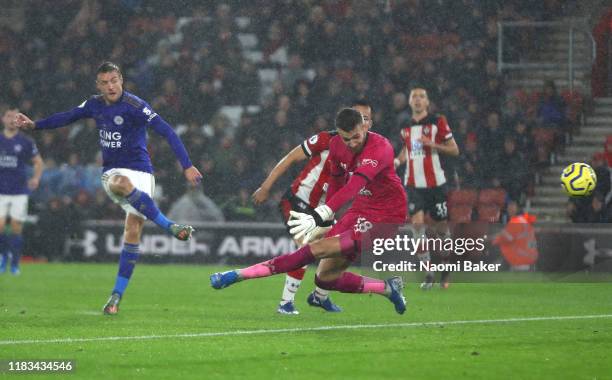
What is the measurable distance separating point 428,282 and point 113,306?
16.1 ft

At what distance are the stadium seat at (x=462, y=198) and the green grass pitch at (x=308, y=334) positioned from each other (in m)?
4.39

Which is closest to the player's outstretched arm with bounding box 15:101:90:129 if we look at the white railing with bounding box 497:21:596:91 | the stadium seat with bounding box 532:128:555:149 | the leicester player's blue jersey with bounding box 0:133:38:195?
the leicester player's blue jersey with bounding box 0:133:38:195

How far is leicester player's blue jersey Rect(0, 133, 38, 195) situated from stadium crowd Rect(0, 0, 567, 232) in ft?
7.81

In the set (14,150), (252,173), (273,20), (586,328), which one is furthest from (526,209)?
(586,328)

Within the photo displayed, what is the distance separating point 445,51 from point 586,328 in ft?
38.2

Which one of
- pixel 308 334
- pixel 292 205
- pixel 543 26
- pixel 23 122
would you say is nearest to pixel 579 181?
pixel 292 205

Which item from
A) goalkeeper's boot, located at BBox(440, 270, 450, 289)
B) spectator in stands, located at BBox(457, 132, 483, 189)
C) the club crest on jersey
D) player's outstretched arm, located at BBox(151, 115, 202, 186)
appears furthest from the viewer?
spectator in stands, located at BBox(457, 132, 483, 189)

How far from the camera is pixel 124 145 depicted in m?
11.0

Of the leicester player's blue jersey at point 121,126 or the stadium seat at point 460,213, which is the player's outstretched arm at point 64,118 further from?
the stadium seat at point 460,213

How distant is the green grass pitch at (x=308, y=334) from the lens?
7.28m

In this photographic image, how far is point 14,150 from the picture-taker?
56.5 feet

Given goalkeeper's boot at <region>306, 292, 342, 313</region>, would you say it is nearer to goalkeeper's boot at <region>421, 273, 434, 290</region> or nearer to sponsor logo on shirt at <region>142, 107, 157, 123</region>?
sponsor logo on shirt at <region>142, 107, 157, 123</region>

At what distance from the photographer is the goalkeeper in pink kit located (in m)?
9.47

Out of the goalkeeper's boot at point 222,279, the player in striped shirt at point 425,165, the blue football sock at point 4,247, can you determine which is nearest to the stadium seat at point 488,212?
the player in striped shirt at point 425,165
